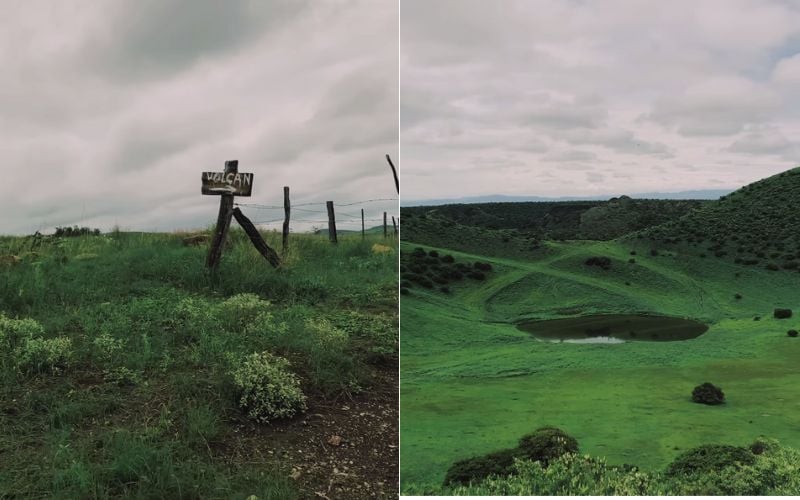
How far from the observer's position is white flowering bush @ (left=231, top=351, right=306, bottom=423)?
3545 millimetres

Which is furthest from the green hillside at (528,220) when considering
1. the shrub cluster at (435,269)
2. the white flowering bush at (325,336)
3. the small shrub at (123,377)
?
the small shrub at (123,377)

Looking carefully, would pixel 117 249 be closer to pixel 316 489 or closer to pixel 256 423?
pixel 256 423

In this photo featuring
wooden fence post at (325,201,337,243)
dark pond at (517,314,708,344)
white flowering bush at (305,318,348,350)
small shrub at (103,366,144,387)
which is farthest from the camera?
wooden fence post at (325,201,337,243)

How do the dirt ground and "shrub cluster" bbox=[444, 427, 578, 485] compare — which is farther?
"shrub cluster" bbox=[444, 427, 578, 485]

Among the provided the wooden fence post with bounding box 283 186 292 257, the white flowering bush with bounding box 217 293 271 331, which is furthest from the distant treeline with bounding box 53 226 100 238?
the white flowering bush with bounding box 217 293 271 331

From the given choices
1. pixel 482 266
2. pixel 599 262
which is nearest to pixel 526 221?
pixel 599 262

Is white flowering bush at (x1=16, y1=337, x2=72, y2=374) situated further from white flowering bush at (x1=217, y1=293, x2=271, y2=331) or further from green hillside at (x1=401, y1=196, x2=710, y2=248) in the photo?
green hillside at (x1=401, y1=196, x2=710, y2=248)

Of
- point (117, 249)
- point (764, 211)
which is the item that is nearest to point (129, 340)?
point (117, 249)

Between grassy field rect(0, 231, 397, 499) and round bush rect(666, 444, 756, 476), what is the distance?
200 cm

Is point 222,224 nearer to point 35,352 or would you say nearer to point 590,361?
point 35,352

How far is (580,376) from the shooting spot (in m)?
6.25

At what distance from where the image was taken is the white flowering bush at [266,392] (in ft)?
11.6

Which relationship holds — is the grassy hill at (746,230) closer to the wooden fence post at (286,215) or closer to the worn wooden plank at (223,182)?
the wooden fence post at (286,215)

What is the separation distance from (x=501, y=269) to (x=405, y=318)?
5303 millimetres
